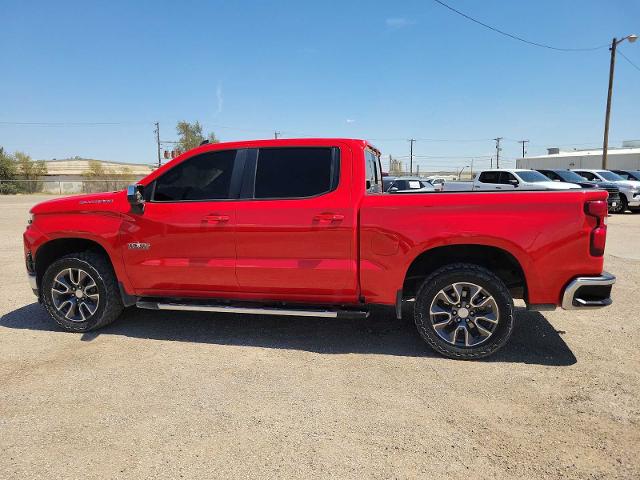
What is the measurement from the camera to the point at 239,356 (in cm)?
414

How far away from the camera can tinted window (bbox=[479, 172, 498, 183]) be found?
58.6ft

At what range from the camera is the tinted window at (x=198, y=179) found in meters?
4.46

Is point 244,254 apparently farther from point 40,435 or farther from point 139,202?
point 40,435

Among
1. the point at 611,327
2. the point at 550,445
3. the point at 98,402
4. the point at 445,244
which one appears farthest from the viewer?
the point at 611,327

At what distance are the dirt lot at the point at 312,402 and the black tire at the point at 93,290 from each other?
0.15 meters

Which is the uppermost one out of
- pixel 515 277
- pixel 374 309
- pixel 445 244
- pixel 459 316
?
pixel 445 244

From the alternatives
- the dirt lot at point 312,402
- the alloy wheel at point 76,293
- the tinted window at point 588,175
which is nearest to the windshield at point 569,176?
the tinted window at point 588,175

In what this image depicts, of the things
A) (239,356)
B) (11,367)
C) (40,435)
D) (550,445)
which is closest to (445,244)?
(550,445)

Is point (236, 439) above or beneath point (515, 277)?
beneath

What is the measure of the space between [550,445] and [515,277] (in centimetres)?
185

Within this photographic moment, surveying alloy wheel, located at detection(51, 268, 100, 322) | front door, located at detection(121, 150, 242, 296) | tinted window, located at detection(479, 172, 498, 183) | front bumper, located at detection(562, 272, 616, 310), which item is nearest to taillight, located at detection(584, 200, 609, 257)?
front bumper, located at detection(562, 272, 616, 310)

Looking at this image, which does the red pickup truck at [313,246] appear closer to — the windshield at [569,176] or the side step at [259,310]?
the side step at [259,310]

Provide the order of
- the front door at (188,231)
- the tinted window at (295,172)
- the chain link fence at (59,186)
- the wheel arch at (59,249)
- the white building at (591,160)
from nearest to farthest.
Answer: the tinted window at (295,172)
the front door at (188,231)
the wheel arch at (59,249)
the chain link fence at (59,186)
the white building at (591,160)

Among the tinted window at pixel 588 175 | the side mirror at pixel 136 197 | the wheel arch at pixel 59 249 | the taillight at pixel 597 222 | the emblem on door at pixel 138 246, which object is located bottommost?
the wheel arch at pixel 59 249
